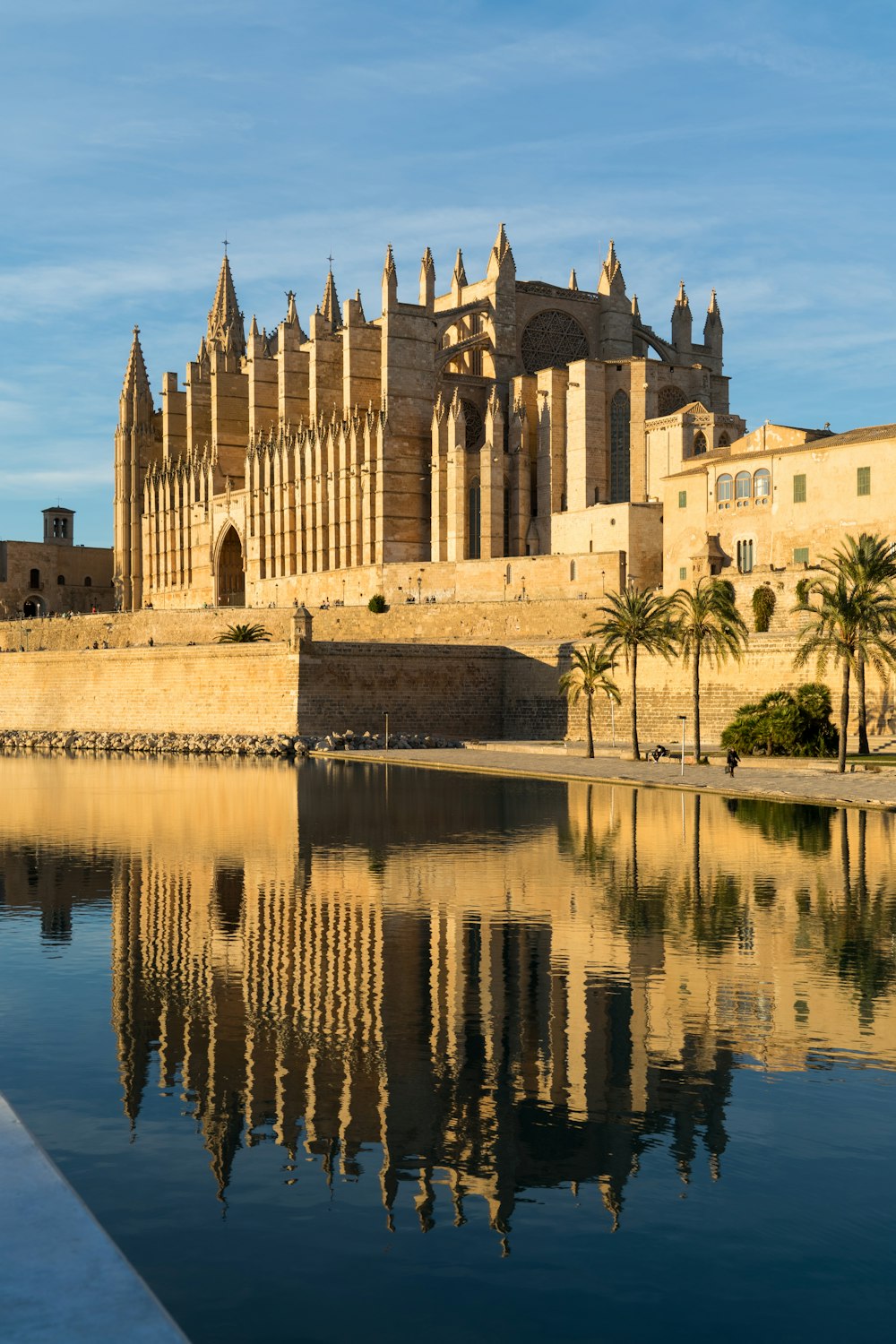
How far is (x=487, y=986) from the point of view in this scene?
1027 centimetres

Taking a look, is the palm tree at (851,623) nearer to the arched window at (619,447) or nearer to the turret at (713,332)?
the arched window at (619,447)

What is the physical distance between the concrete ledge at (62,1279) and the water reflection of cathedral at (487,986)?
1.36 metres

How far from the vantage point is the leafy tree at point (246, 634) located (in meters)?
52.7

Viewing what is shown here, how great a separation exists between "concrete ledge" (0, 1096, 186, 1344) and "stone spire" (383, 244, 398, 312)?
5551cm

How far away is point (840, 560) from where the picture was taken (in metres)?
30.9

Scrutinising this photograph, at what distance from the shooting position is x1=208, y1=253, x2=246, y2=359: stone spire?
8794 centimetres

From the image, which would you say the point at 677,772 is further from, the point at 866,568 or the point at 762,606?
the point at 762,606

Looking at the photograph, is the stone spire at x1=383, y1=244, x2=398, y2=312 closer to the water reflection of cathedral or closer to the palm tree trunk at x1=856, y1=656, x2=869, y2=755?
the palm tree trunk at x1=856, y1=656, x2=869, y2=755

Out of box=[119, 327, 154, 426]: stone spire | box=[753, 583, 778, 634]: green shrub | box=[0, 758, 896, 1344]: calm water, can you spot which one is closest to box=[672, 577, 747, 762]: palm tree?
box=[753, 583, 778, 634]: green shrub

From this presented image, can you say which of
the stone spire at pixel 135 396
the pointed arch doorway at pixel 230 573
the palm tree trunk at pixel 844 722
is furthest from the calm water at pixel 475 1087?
the stone spire at pixel 135 396

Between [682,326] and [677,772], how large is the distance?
34690 mm

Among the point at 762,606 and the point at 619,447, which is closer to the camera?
the point at 762,606

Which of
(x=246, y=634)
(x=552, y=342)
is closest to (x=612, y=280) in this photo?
(x=552, y=342)

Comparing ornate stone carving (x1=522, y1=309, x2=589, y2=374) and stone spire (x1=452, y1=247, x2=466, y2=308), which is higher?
stone spire (x1=452, y1=247, x2=466, y2=308)
